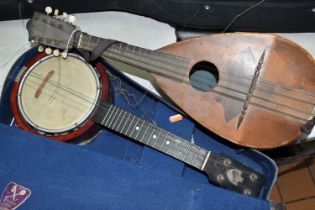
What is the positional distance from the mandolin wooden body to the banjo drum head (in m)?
0.22

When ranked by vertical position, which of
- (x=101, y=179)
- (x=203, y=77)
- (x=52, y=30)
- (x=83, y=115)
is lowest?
(x=101, y=179)

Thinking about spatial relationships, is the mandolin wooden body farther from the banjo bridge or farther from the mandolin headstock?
the banjo bridge

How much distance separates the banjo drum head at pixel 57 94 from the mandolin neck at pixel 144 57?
68 mm

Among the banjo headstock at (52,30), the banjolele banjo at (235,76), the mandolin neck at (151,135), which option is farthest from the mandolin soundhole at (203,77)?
the banjo headstock at (52,30)

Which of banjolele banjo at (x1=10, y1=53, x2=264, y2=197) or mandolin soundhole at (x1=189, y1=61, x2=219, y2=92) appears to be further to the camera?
mandolin soundhole at (x1=189, y1=61, x2=219, y2=92)

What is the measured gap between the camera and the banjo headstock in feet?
3.37

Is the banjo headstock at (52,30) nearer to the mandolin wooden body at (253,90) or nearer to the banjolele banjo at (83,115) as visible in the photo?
the banjolele banjo at (83,115)

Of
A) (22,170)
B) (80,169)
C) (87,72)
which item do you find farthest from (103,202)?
(87,72)

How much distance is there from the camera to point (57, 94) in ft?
3.55

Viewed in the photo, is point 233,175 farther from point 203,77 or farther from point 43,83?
point 43,83

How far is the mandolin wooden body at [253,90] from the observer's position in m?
0.99

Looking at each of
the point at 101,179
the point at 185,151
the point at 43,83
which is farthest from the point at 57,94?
the point at 185,151

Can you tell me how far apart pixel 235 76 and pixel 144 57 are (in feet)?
0.85

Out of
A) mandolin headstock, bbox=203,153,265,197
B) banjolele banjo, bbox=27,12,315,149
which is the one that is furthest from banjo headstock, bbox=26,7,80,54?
mandolin headstock, bbox=203,153,265,197
